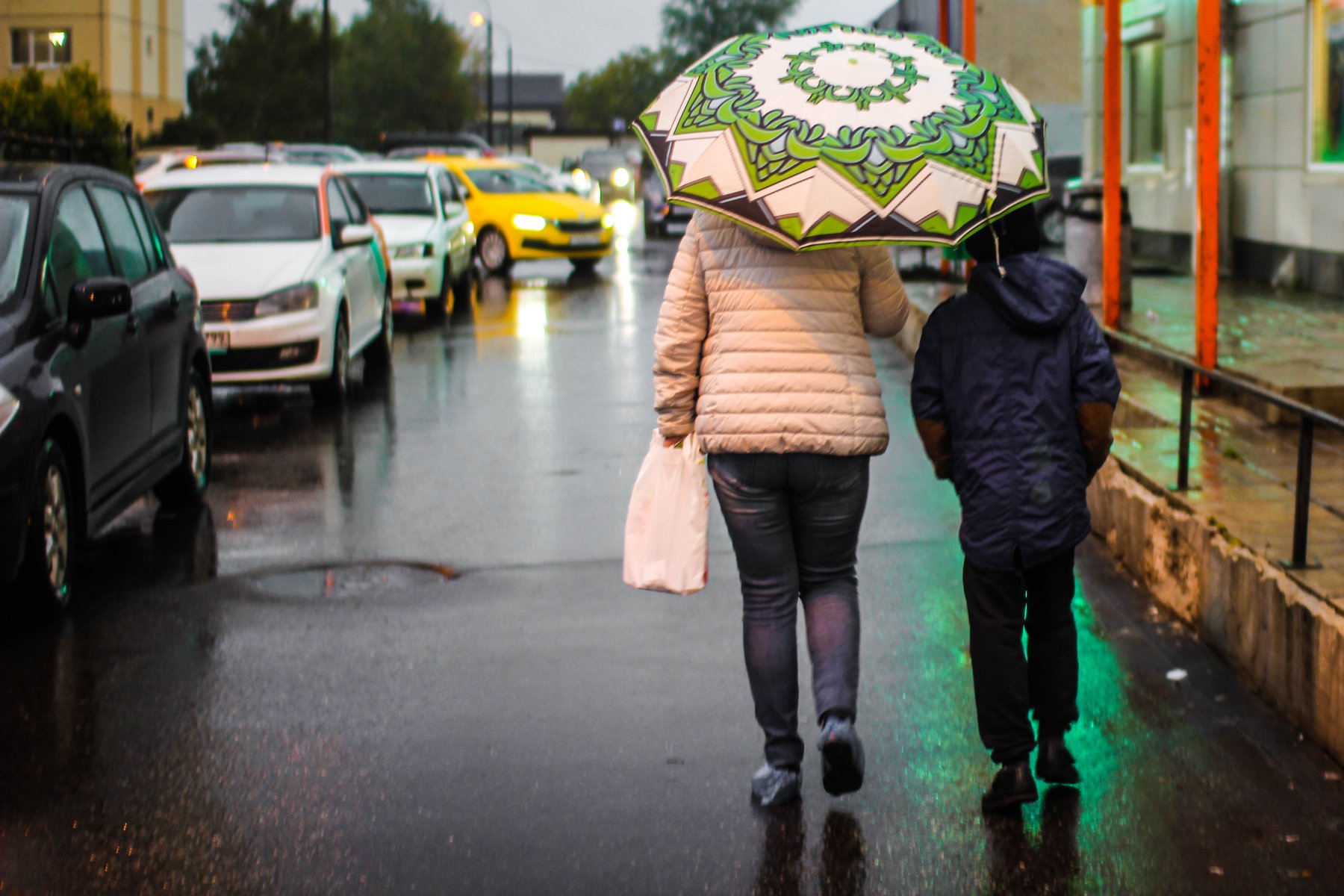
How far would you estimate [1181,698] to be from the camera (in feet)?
17.6

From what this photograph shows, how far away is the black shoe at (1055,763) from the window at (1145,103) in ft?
54.8

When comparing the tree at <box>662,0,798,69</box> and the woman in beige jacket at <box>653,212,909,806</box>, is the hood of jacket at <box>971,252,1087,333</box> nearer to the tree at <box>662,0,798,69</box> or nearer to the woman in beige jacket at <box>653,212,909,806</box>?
the woman in beige jacket at <box>653,212,909,806</box>

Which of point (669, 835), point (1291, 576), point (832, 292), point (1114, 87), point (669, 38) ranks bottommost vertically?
point (669, 835)

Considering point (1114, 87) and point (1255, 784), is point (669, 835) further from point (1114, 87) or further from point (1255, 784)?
point (1114, 87)

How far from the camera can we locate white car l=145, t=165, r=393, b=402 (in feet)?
38.5

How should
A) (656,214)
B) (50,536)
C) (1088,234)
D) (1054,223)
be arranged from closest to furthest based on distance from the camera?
(50,536) < (1088,234) < (1054,223) < (656,214)

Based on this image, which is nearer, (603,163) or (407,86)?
(603,163)

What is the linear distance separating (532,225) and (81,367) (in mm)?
18574

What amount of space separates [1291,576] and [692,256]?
2.14 m

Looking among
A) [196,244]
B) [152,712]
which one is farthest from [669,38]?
[152,712]

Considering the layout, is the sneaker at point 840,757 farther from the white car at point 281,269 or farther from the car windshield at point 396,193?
the car windshield at point 396,193

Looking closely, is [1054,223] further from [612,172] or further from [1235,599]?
[612,172]

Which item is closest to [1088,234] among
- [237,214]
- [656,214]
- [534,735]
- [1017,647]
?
[237,214]

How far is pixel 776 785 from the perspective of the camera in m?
4.49
